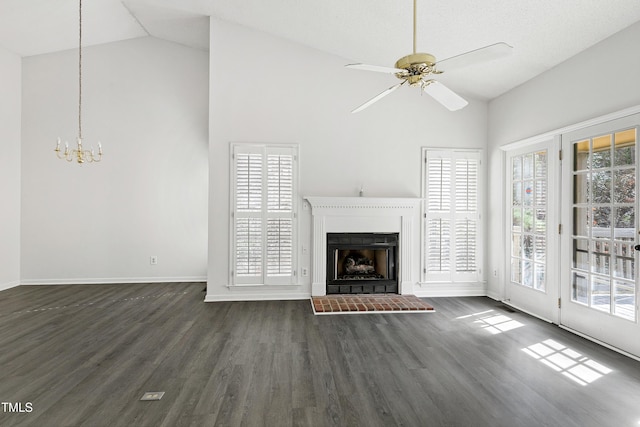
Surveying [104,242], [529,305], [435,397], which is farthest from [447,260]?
[104,242]

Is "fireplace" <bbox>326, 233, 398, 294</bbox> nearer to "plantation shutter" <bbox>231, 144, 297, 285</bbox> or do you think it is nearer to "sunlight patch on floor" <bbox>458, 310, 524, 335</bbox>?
"plantation shutter" <bbox>231, 144, 297, 285</bbox>

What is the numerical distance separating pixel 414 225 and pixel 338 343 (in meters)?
2.28

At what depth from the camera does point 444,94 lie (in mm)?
2330

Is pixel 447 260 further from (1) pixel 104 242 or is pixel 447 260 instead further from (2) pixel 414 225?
(1) pixel 104 242

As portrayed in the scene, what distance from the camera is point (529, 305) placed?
13.0ft

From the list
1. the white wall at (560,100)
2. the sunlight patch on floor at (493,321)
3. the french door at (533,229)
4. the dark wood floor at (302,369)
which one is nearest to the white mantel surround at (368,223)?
the dark wood floor at (302,369)

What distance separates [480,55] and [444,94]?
427mm

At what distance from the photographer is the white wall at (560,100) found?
2799 millimetres

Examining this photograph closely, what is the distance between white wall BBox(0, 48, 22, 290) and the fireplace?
4.79 metres

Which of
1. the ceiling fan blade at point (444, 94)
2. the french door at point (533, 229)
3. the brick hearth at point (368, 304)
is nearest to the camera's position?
the ceiling fan blade at point (444, 94)

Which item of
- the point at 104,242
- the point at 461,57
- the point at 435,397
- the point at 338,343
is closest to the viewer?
the point at 461,57

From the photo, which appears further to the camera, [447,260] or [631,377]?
[447,260]

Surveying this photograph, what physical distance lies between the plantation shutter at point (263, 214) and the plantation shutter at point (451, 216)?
1969mm

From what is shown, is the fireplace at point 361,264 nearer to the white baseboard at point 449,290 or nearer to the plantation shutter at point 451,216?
the white baseboard at point 449,290
